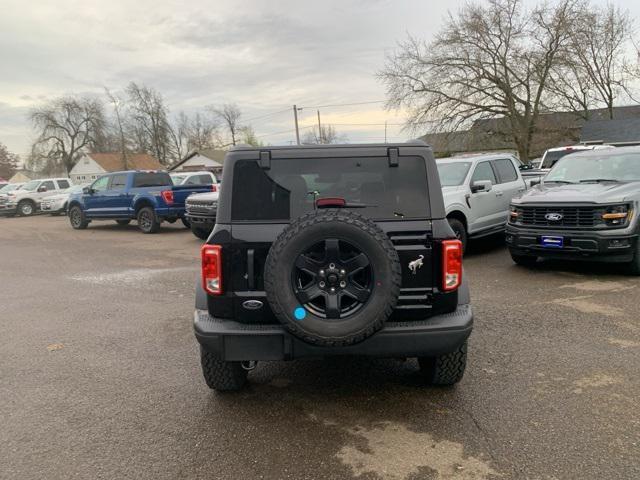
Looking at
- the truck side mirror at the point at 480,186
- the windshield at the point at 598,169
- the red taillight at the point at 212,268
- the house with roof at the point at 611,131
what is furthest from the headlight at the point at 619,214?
the house with roof at the point at 611,131

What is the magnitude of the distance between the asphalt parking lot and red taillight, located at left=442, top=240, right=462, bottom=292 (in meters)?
0.91

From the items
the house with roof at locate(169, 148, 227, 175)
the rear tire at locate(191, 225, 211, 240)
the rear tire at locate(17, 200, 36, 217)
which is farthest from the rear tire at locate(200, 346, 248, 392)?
the house with roof at locate(169, 148, 227, 175)

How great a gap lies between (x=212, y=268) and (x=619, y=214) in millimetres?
5874

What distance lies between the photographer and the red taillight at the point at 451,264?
321cm

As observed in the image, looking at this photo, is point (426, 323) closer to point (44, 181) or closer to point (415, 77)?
point (44, 181)

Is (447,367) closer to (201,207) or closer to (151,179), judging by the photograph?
(201,207)

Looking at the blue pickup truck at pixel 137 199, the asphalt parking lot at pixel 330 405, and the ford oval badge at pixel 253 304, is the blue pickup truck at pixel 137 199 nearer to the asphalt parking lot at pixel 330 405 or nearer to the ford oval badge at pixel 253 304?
the asphalt parking lot at pixel 330 405

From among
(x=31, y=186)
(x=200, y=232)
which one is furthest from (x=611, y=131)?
(x=31, y=186)

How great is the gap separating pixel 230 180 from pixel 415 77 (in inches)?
1367

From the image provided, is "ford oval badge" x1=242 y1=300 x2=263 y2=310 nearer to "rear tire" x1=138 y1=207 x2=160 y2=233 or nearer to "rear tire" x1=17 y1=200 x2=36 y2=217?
"rear tire" x1=138 y1=207 x2=160 y2=233

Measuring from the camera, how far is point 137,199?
14773mm

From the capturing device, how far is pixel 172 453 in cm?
298

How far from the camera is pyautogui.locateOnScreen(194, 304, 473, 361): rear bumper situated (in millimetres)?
3105

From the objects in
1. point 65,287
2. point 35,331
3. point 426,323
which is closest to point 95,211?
point 65,287
